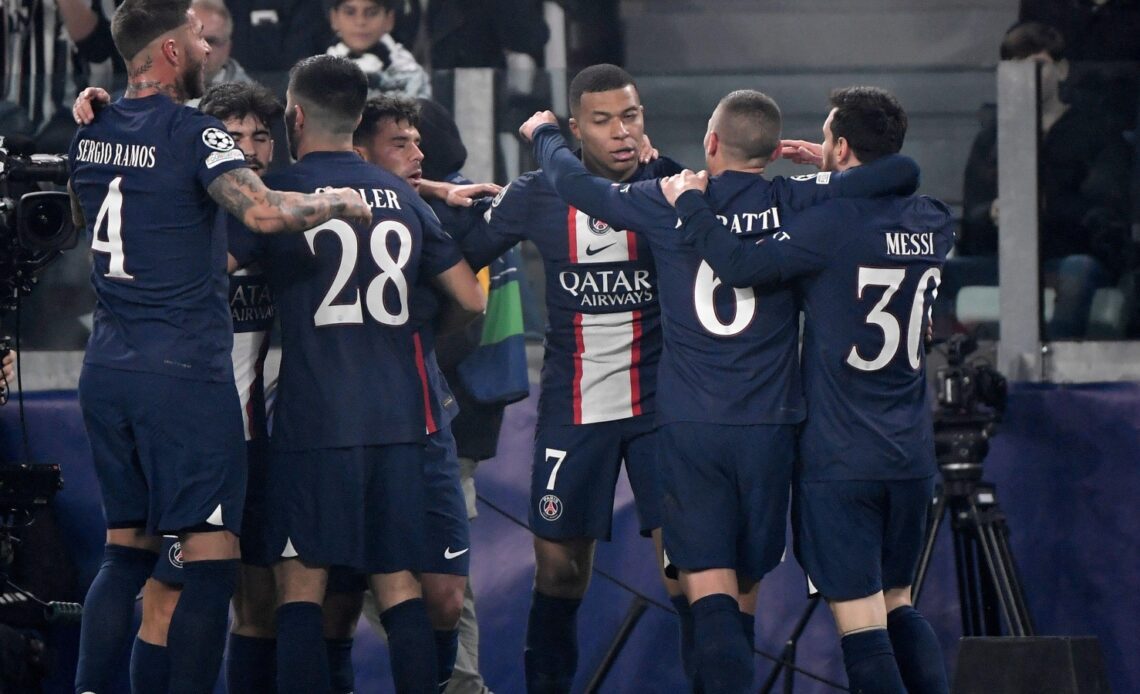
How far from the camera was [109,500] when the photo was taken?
16.7ft

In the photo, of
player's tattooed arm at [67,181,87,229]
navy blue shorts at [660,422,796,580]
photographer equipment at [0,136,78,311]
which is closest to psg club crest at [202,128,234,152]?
player's tattooed arm at [67,181,87,229]

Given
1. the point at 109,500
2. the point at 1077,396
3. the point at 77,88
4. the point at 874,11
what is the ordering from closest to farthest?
the point at 109,500 → the point at 1077,396 → the point at 77,88 → the point at 874,11

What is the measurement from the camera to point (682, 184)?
5.34m

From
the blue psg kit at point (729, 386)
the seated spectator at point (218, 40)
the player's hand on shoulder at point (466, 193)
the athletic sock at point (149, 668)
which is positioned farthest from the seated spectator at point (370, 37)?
the athletic sock at point (149, 668)

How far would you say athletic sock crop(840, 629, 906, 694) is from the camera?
5.20 m

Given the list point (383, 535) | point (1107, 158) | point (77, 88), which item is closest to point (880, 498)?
point (383, 535)

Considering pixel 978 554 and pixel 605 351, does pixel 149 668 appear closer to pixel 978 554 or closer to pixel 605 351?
pixel 605 351

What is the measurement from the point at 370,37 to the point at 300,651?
3.69 metres

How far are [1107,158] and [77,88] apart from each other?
4.33 metres

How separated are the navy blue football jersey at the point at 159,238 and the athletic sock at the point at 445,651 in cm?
121

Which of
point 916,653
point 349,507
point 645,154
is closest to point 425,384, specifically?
point 349,507

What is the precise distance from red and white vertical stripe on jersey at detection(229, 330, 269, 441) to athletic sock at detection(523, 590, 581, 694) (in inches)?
45.0

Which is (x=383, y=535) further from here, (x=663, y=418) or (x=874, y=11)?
(x=874, y=11)

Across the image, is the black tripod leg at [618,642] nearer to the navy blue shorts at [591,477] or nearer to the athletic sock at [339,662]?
the navy blue shorts at [591,477]
